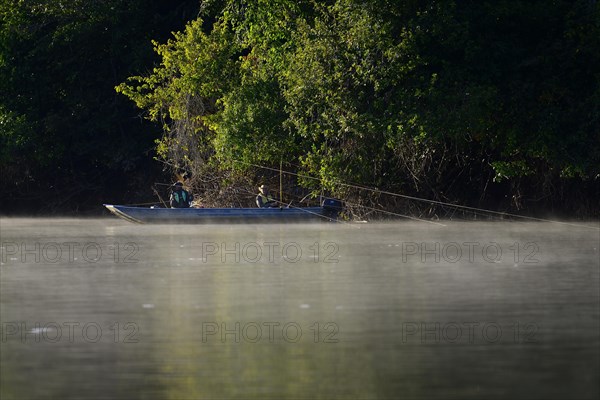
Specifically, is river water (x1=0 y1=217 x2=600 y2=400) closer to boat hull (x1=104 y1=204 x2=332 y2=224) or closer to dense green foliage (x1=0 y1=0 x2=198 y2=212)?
boat hull (x1=104 y1=204 x2=332 y2=224)

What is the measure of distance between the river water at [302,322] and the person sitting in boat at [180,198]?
38.1ft

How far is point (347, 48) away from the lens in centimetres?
3328

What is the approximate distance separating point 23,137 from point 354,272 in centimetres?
2706

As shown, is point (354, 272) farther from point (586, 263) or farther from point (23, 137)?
point (23, 137)

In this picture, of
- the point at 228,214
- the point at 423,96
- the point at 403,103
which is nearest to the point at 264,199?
the point at 228,214


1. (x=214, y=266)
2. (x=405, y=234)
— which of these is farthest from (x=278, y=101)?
(x=214, y=266)

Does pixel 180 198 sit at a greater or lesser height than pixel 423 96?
lesser

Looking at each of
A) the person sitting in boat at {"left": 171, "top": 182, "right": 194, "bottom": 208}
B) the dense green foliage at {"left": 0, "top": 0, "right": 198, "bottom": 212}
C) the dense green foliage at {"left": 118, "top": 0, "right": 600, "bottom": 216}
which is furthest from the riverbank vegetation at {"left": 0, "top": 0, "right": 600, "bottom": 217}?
the dense green foliage at {"left": 0, "top": 0, "right": 198, "bottom": 212}

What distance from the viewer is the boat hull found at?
32.5 metres

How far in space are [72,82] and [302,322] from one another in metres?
34.2

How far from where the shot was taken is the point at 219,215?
3250 cm

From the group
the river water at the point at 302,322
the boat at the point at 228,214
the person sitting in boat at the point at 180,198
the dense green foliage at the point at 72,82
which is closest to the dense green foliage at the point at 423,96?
the boat at the point at 228,214

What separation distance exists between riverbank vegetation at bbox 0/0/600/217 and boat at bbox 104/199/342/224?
95 centimetres

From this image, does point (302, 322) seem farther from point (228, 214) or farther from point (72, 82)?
point (72, 82)
